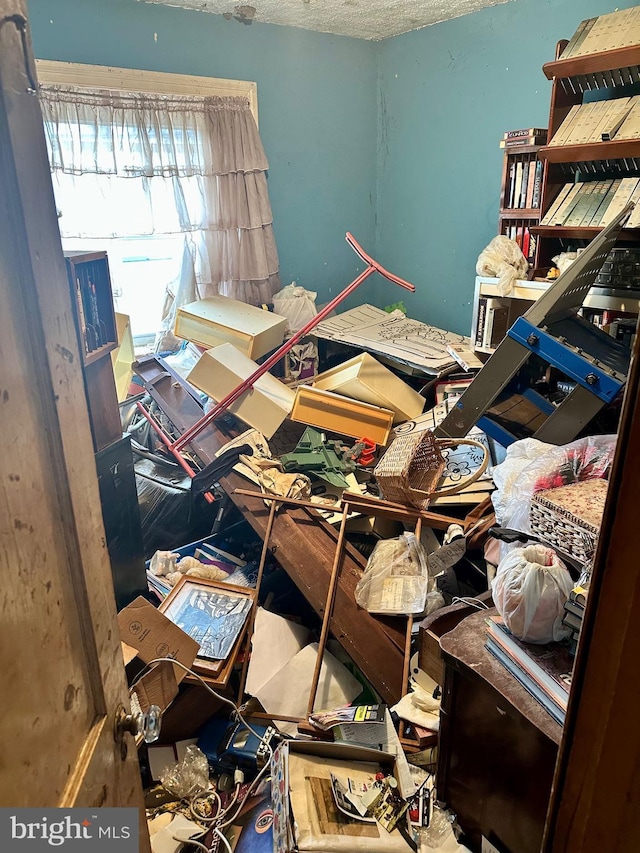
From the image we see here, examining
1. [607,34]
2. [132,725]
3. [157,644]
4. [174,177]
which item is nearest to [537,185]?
[607,34]

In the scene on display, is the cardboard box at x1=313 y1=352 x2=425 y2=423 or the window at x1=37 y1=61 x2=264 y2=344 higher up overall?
the window at x1=37 y1=61 x2=264 y2=344

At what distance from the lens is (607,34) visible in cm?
221

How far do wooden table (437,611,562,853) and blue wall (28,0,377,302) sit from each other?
3102 millimetres

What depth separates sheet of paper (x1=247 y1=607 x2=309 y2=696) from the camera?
1999 mm

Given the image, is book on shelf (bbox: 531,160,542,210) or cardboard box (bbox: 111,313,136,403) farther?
→ cardboard box (bbox: 111,313,136,403)

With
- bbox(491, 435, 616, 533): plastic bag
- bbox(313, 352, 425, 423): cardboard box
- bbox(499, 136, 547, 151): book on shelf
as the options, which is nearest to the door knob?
bbox(491, 435, 616, 533): plastic bag

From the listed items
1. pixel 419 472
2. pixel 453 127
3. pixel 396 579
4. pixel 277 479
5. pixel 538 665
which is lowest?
pixel 396 579

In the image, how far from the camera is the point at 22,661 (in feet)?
1.91

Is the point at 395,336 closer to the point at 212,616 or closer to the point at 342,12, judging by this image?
the point at 342,12

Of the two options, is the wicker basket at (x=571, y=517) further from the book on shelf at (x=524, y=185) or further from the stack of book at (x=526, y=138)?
the stack of book at (x=526, y=138)

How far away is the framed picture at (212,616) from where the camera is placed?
1.92m

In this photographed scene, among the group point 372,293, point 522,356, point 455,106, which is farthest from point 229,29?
point 522,356

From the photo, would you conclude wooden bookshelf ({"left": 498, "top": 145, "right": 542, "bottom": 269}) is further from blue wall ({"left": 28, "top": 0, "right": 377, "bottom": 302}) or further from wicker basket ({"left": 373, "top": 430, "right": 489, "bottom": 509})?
blue wall ({"left": 28, "top": 0, "right": 377, "bottom": 302})

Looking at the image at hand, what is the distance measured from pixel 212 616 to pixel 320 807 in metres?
0.83
